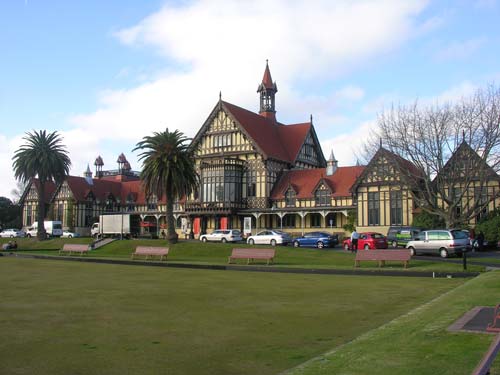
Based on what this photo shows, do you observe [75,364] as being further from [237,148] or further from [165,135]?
[237,148]

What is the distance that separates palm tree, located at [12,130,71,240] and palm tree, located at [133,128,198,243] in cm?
1988

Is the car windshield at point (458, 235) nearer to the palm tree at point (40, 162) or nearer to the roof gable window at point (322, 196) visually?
the roof gable window at point (322, 196)

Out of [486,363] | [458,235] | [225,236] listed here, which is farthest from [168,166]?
[486,363]

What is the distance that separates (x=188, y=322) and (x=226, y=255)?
30.8 m

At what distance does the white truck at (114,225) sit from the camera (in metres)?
61.9

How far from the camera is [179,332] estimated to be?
10664mm

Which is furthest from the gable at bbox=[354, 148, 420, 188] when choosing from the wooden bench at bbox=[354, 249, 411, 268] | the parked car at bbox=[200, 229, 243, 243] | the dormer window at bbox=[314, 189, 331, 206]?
the wooden bench at bbox=[354, 249, 411, 268]

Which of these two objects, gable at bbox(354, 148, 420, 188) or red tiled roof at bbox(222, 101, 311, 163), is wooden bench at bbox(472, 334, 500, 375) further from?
red tiled roof at bbox(222, 101, 311, 163)

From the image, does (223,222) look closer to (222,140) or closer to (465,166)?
(222,140)

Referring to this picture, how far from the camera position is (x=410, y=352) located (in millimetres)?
7820

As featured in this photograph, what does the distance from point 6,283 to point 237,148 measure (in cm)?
4646

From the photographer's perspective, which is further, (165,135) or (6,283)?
(165,135)

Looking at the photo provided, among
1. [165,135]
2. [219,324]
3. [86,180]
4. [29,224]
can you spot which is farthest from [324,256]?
[29,224]

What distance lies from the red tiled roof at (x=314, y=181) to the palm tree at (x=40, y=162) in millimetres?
26937
